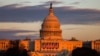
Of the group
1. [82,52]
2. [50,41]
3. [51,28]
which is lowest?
[50,41]

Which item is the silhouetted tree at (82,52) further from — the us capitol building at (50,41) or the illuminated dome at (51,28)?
the illuminated dome at (51,28)

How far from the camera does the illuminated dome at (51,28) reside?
440 ft

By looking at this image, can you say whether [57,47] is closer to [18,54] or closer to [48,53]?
[48,53]

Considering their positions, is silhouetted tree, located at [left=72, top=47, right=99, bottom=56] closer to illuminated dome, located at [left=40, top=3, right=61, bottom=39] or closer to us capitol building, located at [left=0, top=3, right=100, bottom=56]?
us capitol building, located at [left=0, top=3, right=100, bottom=56]

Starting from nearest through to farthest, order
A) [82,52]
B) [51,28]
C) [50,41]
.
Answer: [82,52]
[50,41]
[51,28]

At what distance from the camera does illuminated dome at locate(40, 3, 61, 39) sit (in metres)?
134

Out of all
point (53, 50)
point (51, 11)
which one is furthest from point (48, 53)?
point (51, 11)

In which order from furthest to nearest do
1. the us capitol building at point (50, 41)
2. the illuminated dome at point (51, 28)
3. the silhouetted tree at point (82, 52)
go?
the illuminated dome at point (51, 28), the us capitol building at point (50, 41), the silhouetted tree at point (82, 52)

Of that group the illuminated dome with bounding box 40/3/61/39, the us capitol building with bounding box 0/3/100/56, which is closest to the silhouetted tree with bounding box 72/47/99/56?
the us capitol building with bounding box 0/3/100/56

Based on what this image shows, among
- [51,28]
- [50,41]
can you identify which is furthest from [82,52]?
[51,28]

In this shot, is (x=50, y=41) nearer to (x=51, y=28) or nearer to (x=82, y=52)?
(x=51, y=28)

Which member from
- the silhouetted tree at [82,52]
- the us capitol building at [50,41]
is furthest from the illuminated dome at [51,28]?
the silhouetted tree at [82,52]

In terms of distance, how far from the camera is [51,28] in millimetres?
134375

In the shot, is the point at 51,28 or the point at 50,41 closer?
the point at 50,41
